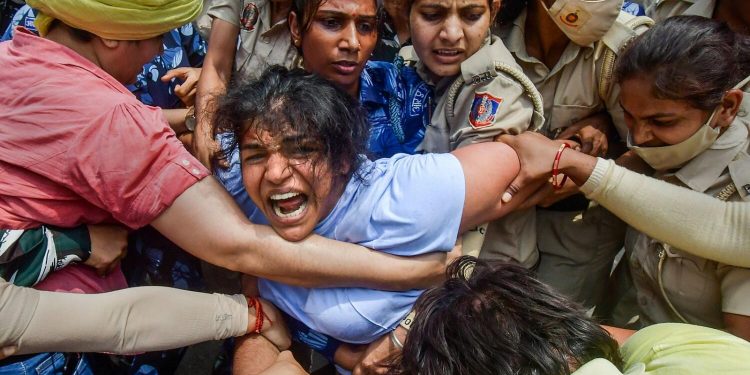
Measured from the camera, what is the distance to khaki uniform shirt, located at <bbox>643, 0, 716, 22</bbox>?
2635 mm

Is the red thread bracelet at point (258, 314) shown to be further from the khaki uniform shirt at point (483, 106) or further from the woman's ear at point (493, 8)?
the woman's ear at point (493, 8)

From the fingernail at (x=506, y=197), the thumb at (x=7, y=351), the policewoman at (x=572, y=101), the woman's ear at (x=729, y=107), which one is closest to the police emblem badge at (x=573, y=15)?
the policewoman at (x=572, y=101)

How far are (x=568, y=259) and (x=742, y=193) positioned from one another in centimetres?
83

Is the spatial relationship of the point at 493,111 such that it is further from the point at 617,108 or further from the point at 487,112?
the point at 617,108

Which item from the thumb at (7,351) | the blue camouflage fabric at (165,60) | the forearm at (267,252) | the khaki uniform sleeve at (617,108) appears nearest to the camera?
the thumb at (7,351)

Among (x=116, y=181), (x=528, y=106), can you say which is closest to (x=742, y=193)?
(x=528, y=106)

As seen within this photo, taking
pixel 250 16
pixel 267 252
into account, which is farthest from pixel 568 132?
pixel 250 16

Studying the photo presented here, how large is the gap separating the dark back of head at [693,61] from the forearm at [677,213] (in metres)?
0.29

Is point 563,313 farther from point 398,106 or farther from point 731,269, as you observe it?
point 398,106

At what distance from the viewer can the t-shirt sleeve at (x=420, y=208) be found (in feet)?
6.36

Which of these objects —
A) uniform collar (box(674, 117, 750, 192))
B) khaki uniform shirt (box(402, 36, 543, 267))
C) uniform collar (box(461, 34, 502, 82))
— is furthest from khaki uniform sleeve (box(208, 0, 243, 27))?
uniform collar (box(674, 117, 750, 192))

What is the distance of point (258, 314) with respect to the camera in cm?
208

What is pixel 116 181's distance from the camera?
5.76 feet

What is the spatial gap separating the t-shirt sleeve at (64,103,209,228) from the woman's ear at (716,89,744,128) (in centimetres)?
165
